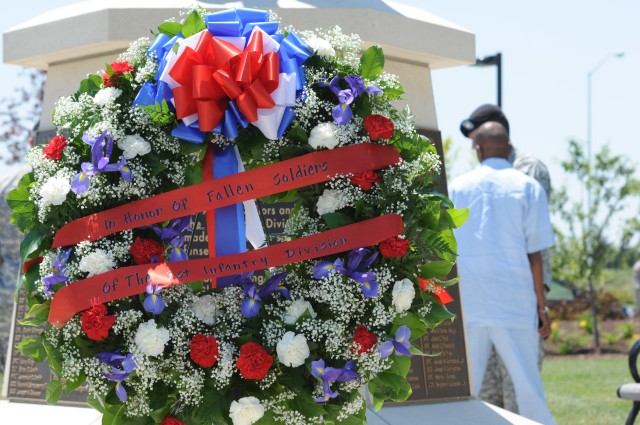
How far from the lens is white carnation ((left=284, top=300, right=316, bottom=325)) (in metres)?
3.68

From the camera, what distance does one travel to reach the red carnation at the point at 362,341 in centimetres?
362

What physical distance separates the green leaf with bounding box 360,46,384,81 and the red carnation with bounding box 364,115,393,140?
21 centimetres

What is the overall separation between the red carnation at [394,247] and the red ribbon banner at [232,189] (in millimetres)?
278

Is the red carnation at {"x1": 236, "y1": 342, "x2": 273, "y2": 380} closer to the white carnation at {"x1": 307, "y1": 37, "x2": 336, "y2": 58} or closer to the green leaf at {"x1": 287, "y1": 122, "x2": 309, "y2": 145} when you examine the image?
the green leaf at {"x1": 287, "y1": 122, "x2": 309, "y2": 145}

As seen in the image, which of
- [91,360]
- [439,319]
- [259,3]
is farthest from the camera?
[259,3]

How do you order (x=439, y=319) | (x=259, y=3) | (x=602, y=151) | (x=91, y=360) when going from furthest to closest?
1. (x=602, y=151)
2. (x=259, y=3)
3. (x=439, y=319)
4. (x=91, y=360)

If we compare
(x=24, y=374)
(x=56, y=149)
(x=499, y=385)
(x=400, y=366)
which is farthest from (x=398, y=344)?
(x=499, y=385)

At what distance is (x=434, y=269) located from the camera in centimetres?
388

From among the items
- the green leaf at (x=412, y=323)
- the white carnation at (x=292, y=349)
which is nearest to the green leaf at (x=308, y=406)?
the white carnation at (x=292, y=349)

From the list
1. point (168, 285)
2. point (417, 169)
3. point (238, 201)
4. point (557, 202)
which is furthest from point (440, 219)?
point (557, 202)

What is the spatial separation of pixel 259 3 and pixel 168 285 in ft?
5.78

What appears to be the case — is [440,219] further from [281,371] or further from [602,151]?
[602,151]

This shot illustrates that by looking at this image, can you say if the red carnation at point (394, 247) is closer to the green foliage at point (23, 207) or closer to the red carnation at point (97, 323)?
the red carnation at point (97, 323)

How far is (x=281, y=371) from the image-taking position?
3.67 metres
